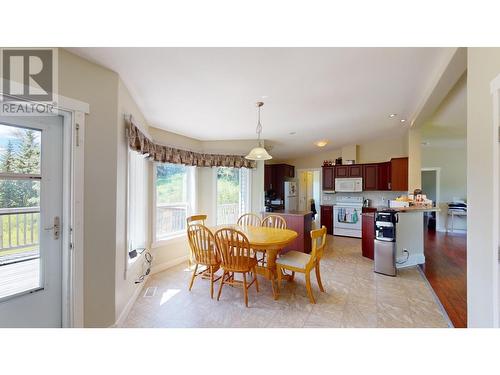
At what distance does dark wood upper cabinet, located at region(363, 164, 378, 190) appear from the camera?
5375 mm

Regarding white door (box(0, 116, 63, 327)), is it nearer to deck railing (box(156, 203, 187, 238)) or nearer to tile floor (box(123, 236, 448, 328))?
tile floor (box(123, 236, 448, 328))

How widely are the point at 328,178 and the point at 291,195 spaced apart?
4.14ft

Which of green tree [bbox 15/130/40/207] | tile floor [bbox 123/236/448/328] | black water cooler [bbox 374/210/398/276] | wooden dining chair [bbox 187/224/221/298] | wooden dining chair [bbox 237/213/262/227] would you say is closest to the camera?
green tree [bbox 15/130/40/207]

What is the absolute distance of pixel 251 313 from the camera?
2.17 metres

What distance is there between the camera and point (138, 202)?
9.71 feet

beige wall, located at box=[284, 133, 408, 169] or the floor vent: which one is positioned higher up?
beige wall, located at box=[284, 133, 408, 169]

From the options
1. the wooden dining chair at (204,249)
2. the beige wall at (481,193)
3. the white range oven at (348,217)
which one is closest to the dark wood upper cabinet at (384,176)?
the white range oven at (348,217)

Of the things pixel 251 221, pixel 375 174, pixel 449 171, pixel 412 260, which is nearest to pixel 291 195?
pixel 375 174

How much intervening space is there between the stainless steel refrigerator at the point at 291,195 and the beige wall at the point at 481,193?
4.88 m

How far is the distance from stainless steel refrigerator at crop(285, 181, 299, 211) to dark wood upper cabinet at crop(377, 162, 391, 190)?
2.38 metres

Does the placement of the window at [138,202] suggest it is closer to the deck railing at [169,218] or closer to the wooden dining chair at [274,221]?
the deck railing at [169,218]

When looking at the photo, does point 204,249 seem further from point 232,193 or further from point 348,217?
point 348,217

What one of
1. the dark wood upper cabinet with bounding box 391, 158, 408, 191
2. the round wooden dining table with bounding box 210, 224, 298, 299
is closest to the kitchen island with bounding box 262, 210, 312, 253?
the round wooden dining table with bounding box 210, 224, 298, 299
